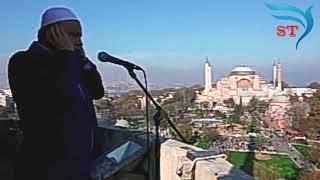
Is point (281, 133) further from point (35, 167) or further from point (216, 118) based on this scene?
point (35, 167)

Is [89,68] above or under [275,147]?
above

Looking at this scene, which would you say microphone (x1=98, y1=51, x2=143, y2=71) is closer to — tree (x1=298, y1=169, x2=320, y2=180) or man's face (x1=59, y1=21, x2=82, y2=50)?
man's face (x1=59, y1=21, x2=82, y2=50)

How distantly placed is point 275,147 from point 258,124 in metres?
3.36

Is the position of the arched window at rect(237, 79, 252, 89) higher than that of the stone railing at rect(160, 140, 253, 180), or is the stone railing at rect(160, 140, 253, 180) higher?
the arched window at rect(237, 79, 252, 89)

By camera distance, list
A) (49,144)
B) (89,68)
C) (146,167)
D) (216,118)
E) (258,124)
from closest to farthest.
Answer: (49,144) < (89,68) < (146,167) < (216,118) < (258,124)

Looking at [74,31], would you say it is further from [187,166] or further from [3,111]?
[3,111]

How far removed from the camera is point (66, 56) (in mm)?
1150

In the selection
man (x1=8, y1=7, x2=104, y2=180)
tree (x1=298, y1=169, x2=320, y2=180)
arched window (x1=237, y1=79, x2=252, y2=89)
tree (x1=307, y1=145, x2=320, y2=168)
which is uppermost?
arched window (x1=237, y1=79, x2=252, y2=89)

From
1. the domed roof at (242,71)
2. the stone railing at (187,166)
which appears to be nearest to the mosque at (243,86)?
the domed roof at (242,71)

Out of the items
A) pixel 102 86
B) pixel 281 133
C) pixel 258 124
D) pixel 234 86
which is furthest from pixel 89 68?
pixel 234 86

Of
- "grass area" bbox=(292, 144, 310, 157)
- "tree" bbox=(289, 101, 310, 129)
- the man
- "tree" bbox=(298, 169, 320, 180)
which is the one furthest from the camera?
"grass area" bbox=(292, 144, 310, 157)

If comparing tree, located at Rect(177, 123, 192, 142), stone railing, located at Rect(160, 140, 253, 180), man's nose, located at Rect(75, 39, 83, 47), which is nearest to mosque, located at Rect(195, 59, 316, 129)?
tree, located at Rect(177, 123, 192, 142)

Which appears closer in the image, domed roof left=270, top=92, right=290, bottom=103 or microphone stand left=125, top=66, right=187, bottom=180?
microphone stand left=125, top=66, right=187, bottom=180

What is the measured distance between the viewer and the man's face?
46.2 inches
